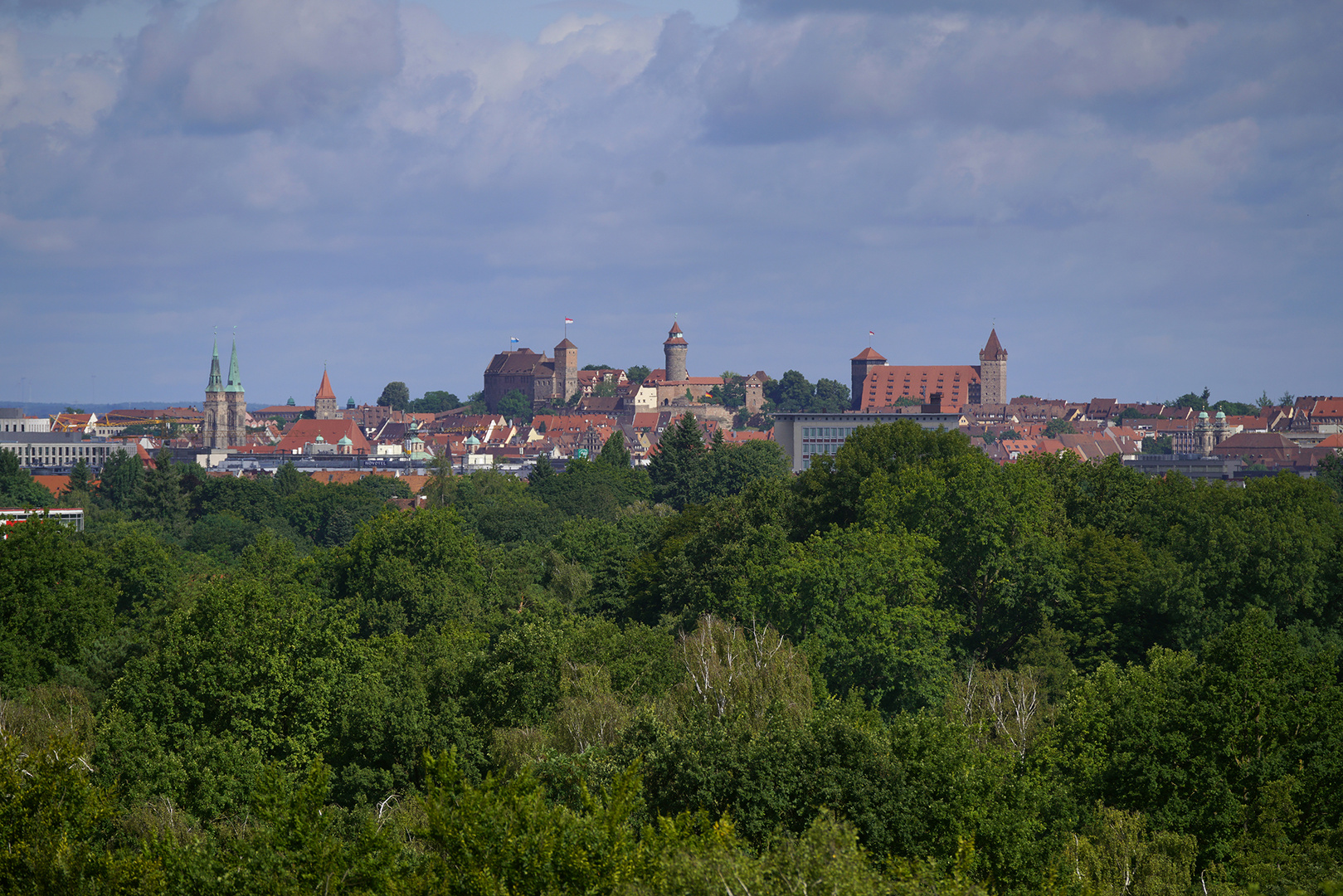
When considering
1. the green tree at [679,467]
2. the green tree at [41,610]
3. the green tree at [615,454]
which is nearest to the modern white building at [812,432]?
the green tree at [615,454]

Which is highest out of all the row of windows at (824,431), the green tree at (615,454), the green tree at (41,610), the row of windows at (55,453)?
the row of windows at (824,431)

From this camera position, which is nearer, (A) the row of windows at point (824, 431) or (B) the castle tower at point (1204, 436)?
(A) the row of windows at point (824, 431)

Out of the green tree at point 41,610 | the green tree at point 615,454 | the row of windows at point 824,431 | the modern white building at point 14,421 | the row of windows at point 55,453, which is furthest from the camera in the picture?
the modern white building at point 14,421

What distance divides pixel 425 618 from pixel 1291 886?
3779cm

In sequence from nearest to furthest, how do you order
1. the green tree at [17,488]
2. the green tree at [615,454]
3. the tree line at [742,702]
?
the tree line at [742,702] < the green tree at [17,488] < the green tree at [615,454]

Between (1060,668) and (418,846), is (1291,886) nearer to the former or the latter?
(418,846)

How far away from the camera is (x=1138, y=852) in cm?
2209

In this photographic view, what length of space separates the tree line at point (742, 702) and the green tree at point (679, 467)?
38.5 metres

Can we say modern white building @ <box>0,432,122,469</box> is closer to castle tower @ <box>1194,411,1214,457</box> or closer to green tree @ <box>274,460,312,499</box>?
green tree @ <box>274,460,312,499</box>

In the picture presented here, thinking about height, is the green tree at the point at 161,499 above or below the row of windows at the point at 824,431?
below

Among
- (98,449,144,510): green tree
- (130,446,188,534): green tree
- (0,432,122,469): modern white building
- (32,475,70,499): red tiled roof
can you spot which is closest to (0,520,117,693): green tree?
(130,446,188,534): green tree

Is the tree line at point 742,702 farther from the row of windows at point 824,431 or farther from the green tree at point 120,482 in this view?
the green tree at point 120,482

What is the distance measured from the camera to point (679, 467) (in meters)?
102

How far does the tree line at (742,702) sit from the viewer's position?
18.2 metres
